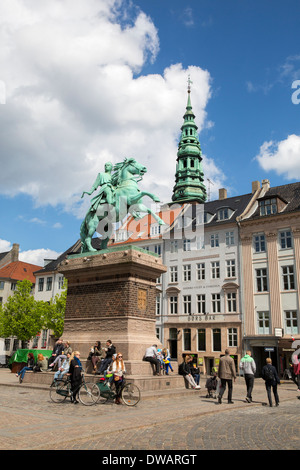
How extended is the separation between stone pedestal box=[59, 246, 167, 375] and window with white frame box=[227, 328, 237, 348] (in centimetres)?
2599

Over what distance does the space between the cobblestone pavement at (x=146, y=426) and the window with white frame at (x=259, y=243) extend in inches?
1180

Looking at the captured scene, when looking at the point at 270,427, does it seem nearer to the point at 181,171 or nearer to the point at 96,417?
the point at 96,417

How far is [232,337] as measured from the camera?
140ft

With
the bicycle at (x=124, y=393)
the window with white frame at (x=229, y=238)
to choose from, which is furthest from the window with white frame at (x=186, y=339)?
the bicycle at (x=124, y=393)

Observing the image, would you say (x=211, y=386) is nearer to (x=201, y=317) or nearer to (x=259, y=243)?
(x=259, y=243)

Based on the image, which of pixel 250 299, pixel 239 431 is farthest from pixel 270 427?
pixel 250 299

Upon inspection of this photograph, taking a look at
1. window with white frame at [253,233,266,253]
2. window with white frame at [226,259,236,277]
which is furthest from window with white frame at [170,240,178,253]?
window with white frame at [253,233,266,253]

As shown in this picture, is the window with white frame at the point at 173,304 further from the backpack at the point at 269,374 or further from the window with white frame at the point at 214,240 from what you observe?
the backpack at the point at 269,374

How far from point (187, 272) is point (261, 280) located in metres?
9.00

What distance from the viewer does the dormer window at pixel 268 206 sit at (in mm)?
42438

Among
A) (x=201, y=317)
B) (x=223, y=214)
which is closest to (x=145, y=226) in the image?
(x=223, y=214)

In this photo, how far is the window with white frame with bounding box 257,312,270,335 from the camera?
40500 millimetres
